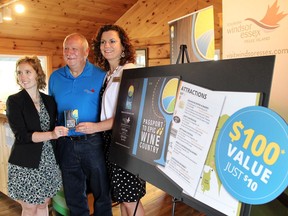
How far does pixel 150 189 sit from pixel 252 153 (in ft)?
8.83

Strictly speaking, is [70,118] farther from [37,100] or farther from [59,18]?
[59,18]

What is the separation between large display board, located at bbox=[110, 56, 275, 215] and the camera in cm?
73

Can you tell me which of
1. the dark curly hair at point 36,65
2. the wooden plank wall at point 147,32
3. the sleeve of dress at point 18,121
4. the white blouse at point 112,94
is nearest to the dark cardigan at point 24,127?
the sleeve of dress at point 18,121

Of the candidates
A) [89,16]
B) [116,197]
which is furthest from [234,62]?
[89,16]

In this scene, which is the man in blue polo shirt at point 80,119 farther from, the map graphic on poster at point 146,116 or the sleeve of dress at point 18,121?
the map graphic on poster at point 146,116

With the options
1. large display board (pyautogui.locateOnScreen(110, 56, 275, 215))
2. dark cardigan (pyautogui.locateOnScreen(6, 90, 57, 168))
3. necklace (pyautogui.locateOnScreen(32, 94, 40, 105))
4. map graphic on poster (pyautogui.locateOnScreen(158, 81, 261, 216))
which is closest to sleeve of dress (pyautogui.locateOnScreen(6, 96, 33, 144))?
dark cardigan (pyautogui.locateOnScreen(6, 90, 57, 168))

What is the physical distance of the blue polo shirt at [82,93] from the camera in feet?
5.64

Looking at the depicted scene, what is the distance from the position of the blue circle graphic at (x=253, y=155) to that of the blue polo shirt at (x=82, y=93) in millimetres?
1089

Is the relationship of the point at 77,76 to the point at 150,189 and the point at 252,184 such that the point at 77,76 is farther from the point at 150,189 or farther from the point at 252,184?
the point at 150,189

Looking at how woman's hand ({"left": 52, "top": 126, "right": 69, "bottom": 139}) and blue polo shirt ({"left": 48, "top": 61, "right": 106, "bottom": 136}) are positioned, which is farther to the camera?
blue polo shirt ({"left": 48, "top": 61, "right": 106, "bottom": 136})

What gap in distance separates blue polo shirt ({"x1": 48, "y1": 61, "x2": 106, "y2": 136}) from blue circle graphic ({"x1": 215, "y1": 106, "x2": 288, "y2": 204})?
109 cm

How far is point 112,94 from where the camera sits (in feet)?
5.04

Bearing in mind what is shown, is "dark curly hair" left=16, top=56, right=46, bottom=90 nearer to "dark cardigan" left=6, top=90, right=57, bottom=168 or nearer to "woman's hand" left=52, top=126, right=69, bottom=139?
"dark cardigan" left=6, top=90, right=57, bottom=168

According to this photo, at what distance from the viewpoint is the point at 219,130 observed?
0.82 m
